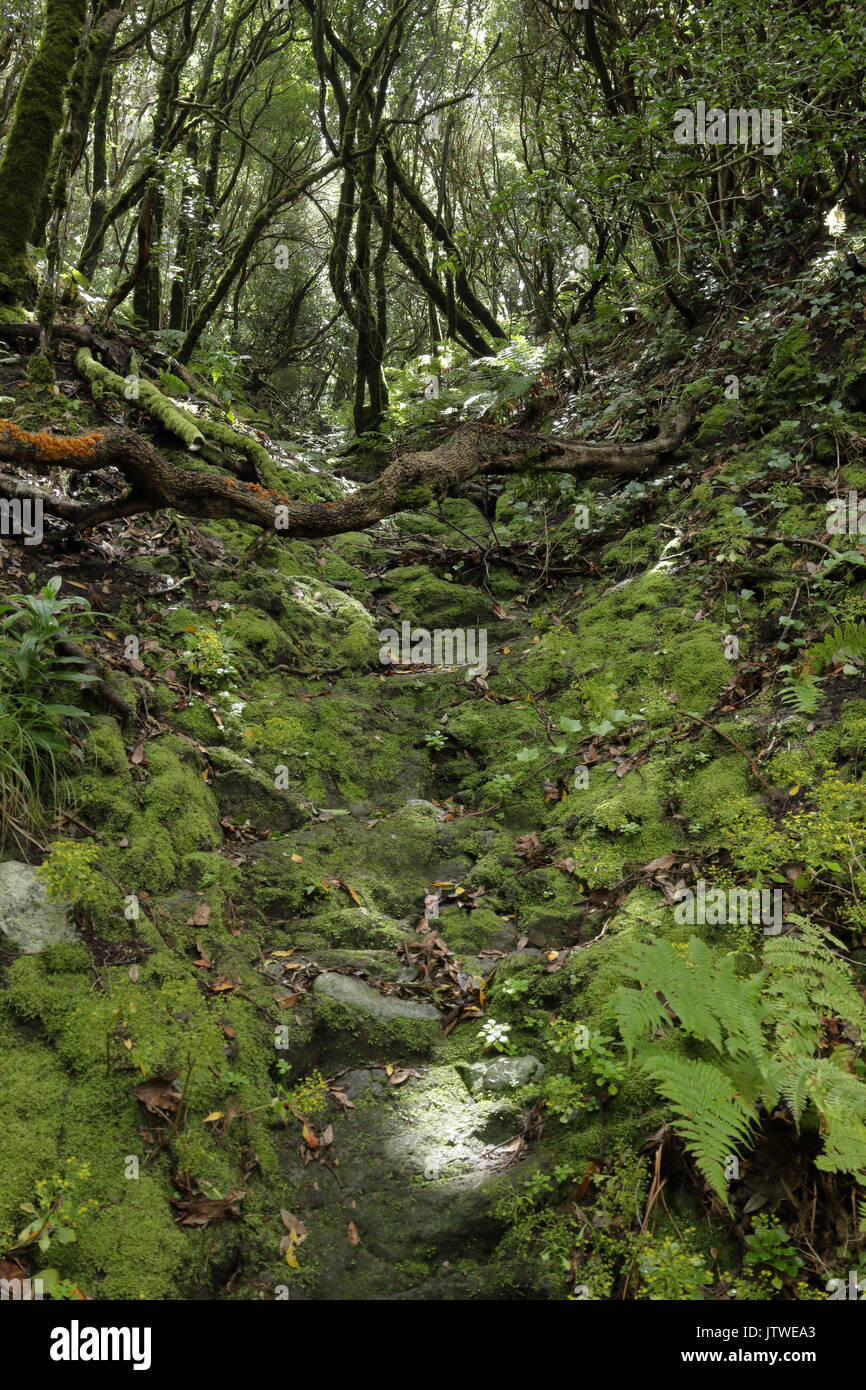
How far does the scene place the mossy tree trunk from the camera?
7.84 m

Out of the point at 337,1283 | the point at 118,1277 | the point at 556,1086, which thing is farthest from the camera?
the point at 556,1086

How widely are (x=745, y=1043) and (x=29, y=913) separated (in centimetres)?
292

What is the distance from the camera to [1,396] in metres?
7.00

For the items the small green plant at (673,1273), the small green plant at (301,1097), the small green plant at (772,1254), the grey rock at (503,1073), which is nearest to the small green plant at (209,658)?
the small green plant at (301,1097)

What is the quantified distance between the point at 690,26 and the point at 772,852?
8368mm

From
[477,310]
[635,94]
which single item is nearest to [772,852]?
[635,94]

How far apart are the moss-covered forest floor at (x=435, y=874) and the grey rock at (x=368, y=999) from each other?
0.02 meters

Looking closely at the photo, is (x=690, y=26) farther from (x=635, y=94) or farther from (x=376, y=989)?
(x=376, y=989)

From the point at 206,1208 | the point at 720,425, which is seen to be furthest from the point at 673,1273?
the point at 720,425

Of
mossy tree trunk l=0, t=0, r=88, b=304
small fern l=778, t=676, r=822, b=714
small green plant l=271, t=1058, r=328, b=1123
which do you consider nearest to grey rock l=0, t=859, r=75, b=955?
small green plant l=271, t=1058, r=328, b=1123

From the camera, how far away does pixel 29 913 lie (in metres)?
3.55

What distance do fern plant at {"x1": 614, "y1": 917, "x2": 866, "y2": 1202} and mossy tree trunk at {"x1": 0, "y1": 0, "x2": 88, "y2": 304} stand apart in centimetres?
863

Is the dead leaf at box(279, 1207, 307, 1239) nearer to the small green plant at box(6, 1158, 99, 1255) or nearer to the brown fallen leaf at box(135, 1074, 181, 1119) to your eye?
the brown fallen leaf at box(135, 1074, 181, 1119)

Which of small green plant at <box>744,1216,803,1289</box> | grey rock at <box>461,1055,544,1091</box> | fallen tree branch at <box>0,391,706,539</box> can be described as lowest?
small green plant at <box>744,1216,803,1289</box>
